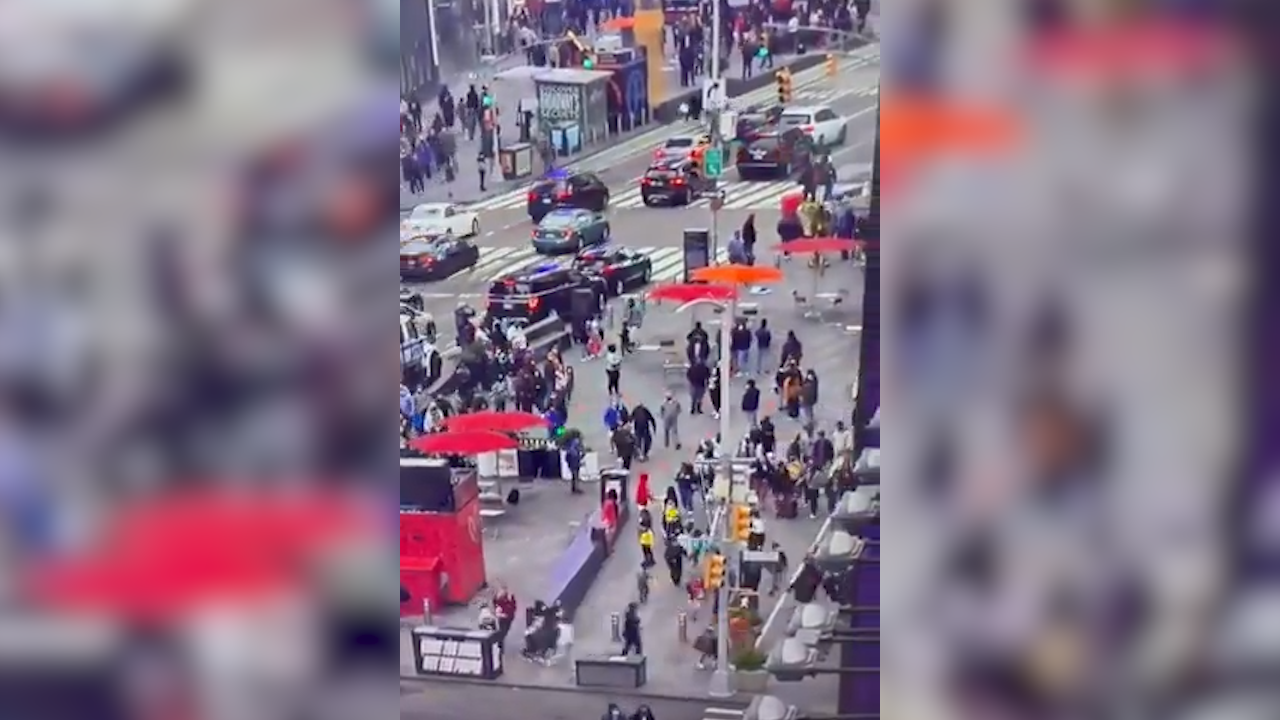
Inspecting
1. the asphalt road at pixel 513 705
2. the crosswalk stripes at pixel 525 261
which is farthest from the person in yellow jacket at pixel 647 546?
the crosswalk stripes at pixel 525 261

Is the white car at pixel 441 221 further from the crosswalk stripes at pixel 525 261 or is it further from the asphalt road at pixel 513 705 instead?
the asphalt road at pixel 513 705

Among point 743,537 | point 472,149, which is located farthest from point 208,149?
point 472,149

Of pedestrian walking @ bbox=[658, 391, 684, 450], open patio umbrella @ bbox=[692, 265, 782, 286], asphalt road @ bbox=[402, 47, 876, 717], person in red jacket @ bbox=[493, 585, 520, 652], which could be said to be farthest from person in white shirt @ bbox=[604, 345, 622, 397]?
person in red jacket @ bbox=[493, 585, 520, 652]

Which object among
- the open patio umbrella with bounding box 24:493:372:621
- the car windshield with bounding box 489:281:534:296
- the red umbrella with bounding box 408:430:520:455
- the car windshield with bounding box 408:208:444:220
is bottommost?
the car windshield with bounding box 489:281:534:296

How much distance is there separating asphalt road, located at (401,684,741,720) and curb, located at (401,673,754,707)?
4 cm

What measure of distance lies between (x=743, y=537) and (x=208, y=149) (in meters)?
12.9

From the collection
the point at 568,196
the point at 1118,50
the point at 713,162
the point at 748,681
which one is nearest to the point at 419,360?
the point at 748,681

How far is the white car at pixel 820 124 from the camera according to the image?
106 feet

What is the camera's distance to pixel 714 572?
15.2 m

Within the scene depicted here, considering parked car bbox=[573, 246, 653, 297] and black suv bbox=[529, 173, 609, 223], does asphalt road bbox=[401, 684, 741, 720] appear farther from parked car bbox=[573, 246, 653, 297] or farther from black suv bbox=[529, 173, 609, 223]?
black suv bbox=[529, 173, 609, 223]

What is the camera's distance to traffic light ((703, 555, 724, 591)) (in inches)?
583

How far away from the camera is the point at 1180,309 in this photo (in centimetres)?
327

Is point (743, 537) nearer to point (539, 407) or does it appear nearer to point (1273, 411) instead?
point (539, 407)

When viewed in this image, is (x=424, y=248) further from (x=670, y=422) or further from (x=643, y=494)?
(x=643, y=494)
